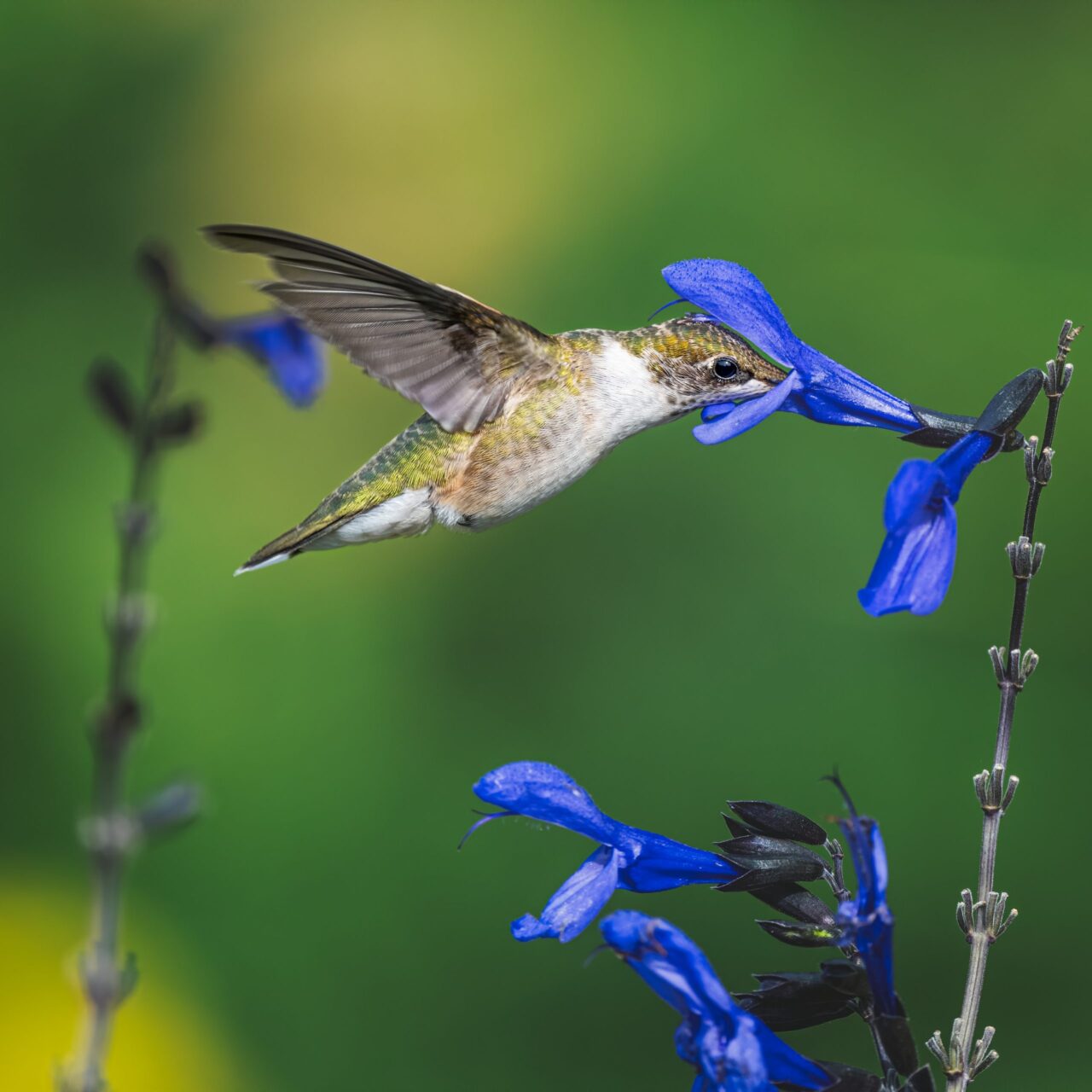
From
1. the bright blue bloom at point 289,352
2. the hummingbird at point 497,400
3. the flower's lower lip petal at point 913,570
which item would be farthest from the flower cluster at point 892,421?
the bright blue bloom at point 289,352

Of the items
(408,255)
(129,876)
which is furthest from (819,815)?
(408,255)

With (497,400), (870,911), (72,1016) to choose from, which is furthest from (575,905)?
(72,1016)

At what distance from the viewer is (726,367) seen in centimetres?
189

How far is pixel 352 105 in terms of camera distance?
4.36 m

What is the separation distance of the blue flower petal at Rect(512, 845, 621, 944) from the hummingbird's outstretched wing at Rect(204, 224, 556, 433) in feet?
2.36

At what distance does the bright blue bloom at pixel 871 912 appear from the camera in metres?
1.14

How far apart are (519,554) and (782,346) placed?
1.97 meters

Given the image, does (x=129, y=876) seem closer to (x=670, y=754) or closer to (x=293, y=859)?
(x=293, y=859)

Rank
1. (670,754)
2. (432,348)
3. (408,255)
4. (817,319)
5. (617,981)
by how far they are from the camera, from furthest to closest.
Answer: (408,255)
(817,319)
(670,754)
(617,981)
(432,348)

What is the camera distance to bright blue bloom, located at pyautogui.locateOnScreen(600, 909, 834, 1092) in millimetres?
1156

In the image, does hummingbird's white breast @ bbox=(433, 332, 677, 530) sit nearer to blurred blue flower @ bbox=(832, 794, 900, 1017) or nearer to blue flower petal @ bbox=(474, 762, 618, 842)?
blue flower petal @ bbox=(474, 762, 618, 842)

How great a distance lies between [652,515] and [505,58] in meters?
1.69

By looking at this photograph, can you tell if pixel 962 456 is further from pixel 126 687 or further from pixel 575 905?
pixel 126 687

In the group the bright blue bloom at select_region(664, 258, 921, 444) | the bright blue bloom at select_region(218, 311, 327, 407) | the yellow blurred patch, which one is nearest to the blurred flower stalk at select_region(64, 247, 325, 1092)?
the bright blue bloom at select_region(218, 311, 327, 407)
